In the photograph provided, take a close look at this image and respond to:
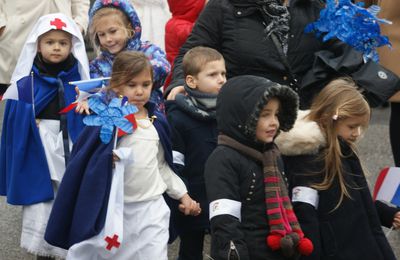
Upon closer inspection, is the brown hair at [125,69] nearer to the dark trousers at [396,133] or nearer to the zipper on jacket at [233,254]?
the zipper on jacket at [233,254]

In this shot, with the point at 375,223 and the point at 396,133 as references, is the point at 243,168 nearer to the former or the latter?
the point at 375,223

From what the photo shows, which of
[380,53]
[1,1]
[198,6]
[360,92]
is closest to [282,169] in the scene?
[360,92]

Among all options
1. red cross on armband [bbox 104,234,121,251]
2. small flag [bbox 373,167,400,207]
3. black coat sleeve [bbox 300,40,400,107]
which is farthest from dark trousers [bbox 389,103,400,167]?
red cross on armband [bbox 104,234,121,251]

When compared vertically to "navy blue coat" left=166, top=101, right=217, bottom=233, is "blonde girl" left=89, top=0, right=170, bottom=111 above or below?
above

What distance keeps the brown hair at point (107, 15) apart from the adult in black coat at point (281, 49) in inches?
23.2

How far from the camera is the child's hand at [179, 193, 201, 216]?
4.47 m

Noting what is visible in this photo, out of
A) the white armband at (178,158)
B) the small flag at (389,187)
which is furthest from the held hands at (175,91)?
the small flag at (389,187)

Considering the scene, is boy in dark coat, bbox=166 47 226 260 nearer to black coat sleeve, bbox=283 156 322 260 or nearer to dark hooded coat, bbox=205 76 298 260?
black coat sleeve, bbox=283 156 322 260

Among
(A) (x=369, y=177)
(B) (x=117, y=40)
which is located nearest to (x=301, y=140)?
(B) (x=117, y=40)

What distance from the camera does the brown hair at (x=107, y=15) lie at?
5.12 meters

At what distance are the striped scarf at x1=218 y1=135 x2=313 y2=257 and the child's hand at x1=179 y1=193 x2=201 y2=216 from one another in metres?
0.68

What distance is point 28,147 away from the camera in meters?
4.81

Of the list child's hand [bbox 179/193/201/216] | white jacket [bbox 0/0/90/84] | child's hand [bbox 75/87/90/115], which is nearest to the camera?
child's hand [bbox 75/87/90/115]

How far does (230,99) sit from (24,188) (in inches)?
60.2
